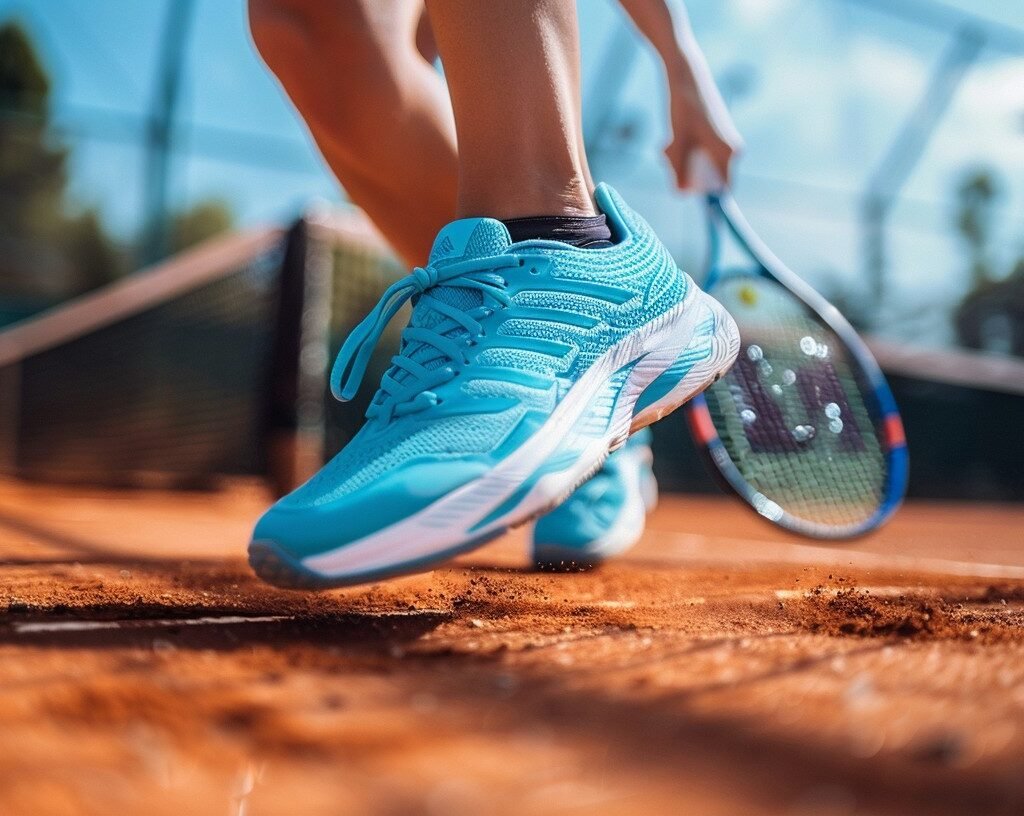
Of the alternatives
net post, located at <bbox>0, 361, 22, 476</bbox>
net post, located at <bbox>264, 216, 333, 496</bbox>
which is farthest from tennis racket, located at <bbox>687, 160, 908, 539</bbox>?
net post, located at <bbox>0, 361, 22, 476</bbox>

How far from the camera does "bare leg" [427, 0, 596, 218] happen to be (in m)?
0.78

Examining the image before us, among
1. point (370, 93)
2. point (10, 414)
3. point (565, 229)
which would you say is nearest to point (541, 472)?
point (565, 229)

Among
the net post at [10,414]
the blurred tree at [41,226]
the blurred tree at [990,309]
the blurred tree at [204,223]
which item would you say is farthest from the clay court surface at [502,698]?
the blurred tree at [204,223]

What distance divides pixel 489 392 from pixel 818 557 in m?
1.20

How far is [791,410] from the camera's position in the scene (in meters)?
1.18

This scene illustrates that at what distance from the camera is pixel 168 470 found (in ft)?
10.7

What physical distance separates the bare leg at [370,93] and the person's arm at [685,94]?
0.25 metres

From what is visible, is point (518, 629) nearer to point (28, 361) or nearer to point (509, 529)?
point (509, 529)

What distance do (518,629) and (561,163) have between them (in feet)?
1.26

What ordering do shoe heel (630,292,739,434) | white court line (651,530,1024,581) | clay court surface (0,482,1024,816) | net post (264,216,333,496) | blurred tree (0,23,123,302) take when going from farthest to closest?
blurred tree (0,23,123,302)
net post (264,216,333,496)
white court line (651,530,1024,581)
shoe heel (630,292,739,434)
clay court surface (0,482,1024,816)

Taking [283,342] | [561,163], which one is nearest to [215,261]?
[283,342]

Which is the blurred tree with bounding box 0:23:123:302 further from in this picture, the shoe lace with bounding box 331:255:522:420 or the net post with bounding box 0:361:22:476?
the shoe lace with bounding box 331:255:522:420

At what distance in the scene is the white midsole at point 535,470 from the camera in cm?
63

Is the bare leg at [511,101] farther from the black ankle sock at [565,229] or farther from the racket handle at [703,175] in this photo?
the racket handle at [703,175]
